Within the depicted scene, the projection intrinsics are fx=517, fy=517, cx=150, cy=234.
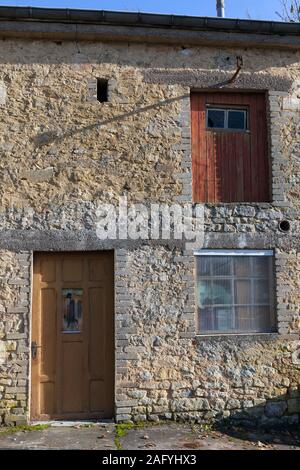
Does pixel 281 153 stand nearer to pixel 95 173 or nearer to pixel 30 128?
pixel 95 173

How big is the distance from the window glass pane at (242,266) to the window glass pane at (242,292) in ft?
0.33

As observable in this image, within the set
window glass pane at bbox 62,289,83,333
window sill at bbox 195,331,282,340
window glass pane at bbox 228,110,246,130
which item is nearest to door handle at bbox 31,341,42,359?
window glass pane at bbox 62,289,83,333

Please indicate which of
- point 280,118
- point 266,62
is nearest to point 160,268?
point 280,118

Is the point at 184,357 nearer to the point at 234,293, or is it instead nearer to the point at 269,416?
the point at 234,293

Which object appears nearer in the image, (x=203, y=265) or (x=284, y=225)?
(x=203, y=265)

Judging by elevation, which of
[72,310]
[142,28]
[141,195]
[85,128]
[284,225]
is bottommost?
[72,310]

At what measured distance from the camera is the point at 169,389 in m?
6.72

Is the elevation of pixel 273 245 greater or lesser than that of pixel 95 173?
lesser

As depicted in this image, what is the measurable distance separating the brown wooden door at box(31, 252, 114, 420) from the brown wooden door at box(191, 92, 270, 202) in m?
1.77

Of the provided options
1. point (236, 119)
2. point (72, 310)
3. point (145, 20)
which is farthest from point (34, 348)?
point (145, 20)

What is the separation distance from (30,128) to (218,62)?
9.26 feet

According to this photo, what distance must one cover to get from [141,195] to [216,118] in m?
1.64

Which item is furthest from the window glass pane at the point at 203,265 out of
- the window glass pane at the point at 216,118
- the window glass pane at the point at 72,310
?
the window glass pane at the point at 216,118

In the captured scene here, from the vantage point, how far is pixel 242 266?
23.6ft
